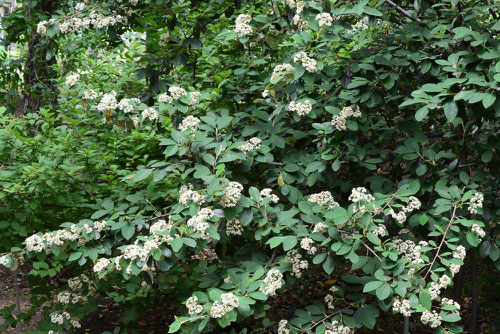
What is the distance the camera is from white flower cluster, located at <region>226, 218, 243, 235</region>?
2.58 metres

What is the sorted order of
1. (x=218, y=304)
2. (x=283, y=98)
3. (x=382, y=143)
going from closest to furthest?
(x=218, y=304) < (x=283, y=98) < (x=382, y=143)

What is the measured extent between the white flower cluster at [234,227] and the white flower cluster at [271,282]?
278 millimetres

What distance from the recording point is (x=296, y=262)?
2561mm

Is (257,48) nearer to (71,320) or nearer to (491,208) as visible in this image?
(491,208)

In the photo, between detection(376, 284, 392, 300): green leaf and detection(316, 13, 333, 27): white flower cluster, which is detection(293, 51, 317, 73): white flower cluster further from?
detection(376, 284, 392, 300): green leaf

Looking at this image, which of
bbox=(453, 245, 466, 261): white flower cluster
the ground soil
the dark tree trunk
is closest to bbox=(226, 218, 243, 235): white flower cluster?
bbox=(453, 245, 466, 261): white flower cluster

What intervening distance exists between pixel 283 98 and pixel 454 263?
1.29 metres

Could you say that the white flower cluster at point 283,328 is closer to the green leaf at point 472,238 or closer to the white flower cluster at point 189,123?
the green leaf at point 472,238

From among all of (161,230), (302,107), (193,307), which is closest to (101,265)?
(161,230)

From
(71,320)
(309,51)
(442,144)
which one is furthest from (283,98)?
(71,320)

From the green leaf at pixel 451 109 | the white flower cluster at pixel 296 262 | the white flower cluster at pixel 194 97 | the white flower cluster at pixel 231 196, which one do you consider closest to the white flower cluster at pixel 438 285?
the white flower cluster at pixel 296 262

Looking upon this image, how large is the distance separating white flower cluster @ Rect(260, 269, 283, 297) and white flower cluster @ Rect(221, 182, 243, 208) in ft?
1.18

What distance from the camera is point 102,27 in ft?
10.1

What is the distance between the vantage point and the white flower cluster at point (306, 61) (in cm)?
257
